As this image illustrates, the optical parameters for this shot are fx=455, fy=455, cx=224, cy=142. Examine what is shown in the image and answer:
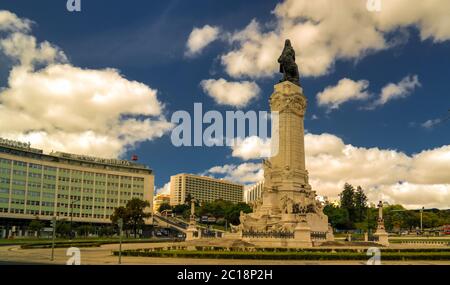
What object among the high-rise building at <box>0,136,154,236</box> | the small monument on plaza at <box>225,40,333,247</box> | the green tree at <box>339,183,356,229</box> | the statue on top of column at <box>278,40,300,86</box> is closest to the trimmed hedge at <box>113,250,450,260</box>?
the small monument on plaza at <box>225,40,333,247</box>

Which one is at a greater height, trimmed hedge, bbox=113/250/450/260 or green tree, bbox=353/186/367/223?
green tree, bbox=353/186/367/223

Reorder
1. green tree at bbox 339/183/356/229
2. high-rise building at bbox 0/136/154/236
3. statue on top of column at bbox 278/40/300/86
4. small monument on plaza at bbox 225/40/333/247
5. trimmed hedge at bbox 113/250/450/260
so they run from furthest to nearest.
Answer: green tree at bbox 339/183/356/229 → high-rise building at bbox 0/136/154/236 → statue on top of column at bbox 278/40/300/86 → small monument on plaza at bbox 225/40/333/247 → trimmed hedge at bbox 113/250/450/260

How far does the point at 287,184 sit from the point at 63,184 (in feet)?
291

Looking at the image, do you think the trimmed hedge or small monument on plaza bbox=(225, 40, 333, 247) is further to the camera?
small monument on plaza bbox=(225, 40, 333, 247)

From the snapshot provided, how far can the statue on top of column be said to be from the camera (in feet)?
256

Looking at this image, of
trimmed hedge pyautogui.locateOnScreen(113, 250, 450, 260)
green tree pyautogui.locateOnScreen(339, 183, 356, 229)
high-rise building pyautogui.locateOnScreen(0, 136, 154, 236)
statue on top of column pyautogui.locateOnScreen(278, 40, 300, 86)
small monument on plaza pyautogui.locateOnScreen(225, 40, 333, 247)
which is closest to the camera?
trimmed hedge pyautogui.locateOnScreen(113, 250, 450, 260)

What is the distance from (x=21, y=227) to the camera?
406ft

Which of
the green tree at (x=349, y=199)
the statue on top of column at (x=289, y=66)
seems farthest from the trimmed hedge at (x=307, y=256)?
the green tree at (x=349, y=199)

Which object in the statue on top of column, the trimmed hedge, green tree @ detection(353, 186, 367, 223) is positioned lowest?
the trimmed hedge

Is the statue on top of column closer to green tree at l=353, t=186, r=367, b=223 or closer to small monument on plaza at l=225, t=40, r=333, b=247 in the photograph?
small monument on plaza at l=225, t=40, r=333, b=247

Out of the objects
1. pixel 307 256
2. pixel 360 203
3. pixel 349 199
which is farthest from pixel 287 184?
pixel 360 203
